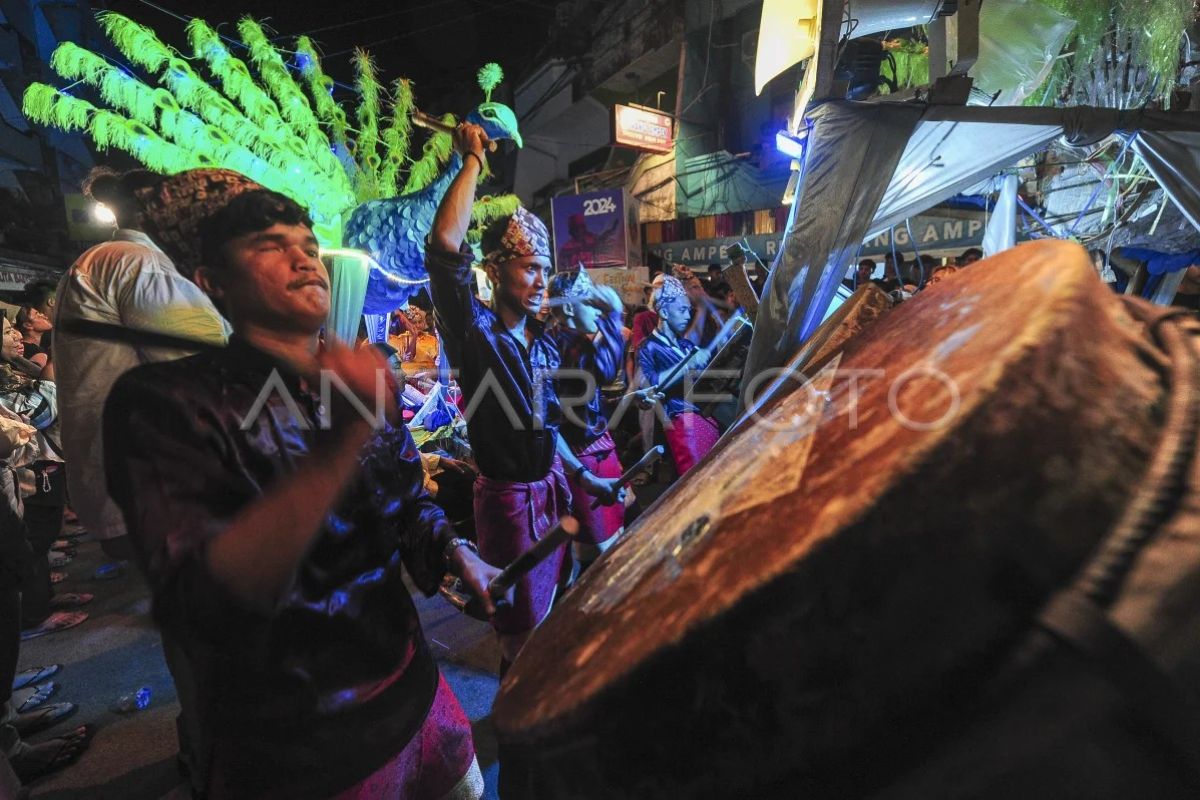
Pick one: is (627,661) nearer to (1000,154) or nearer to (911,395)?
(911,395)

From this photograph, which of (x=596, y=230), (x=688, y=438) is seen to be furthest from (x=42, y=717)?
(x=596, y=230)

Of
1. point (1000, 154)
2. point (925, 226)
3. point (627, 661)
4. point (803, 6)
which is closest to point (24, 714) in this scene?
point (627, 661)

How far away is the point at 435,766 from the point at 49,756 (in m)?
2.90

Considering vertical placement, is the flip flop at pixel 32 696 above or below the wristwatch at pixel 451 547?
below

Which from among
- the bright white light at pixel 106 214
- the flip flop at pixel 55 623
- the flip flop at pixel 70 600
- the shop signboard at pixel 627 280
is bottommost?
the flip flop at pixel 70 600

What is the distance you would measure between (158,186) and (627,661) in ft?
4.66

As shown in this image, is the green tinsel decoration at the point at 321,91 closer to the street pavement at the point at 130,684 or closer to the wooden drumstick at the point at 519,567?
the street pavement at the point at 130,684

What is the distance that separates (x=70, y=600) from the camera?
4586 millimetres

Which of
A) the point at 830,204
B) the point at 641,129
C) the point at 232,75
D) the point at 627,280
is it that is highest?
the point at 641,129

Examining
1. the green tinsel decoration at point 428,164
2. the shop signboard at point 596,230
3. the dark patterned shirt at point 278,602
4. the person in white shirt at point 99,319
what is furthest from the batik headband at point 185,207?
the shop signboard at point 596,230

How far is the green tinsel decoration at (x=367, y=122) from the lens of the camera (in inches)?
280

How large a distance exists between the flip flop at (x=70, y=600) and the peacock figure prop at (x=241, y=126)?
3.65 m

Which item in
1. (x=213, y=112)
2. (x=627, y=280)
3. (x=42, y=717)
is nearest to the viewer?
(x=42, y=717)

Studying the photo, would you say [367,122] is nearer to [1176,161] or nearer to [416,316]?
[416,316]
